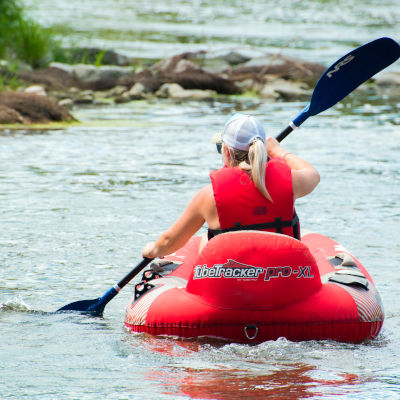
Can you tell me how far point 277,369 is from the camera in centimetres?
374

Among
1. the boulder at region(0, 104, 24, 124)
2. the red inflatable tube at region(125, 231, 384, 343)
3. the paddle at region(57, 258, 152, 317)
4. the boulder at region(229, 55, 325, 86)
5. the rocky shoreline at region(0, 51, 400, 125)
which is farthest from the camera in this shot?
the boulder at region(229, 55, 325, 86)

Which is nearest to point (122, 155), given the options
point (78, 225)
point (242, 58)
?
point (78, 225)

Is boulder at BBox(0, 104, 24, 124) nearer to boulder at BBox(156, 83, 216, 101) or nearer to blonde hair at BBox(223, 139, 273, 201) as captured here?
boulder at BBox(156, 83, 216, 101)

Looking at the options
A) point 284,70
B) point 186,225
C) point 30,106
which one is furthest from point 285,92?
point 186,225

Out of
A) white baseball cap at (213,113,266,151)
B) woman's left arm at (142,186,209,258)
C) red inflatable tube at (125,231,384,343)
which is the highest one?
white baseball cap at (213,113,266,151)

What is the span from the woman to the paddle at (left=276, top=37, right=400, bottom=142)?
1275 mm

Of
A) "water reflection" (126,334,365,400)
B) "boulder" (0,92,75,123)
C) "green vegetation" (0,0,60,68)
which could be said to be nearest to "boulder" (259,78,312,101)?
"green vegetation" (0,0,60,68)

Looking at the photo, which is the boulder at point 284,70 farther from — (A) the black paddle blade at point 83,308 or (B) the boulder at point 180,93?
(A) the black paddle blade at point 83,308

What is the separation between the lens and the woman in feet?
13.1

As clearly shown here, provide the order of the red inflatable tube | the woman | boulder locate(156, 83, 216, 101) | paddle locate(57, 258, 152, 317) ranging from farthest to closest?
boulder locate(156, 83, 216, 101)
paddle locate(57, 258, 152, 317)
the woman
the red inflatable tube

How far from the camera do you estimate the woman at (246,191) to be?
13.1 feet

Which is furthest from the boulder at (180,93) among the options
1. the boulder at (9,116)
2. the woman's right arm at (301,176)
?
the woman's right arm at (301,176)

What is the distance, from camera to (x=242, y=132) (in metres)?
4.05

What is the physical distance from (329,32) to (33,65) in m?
11.2
